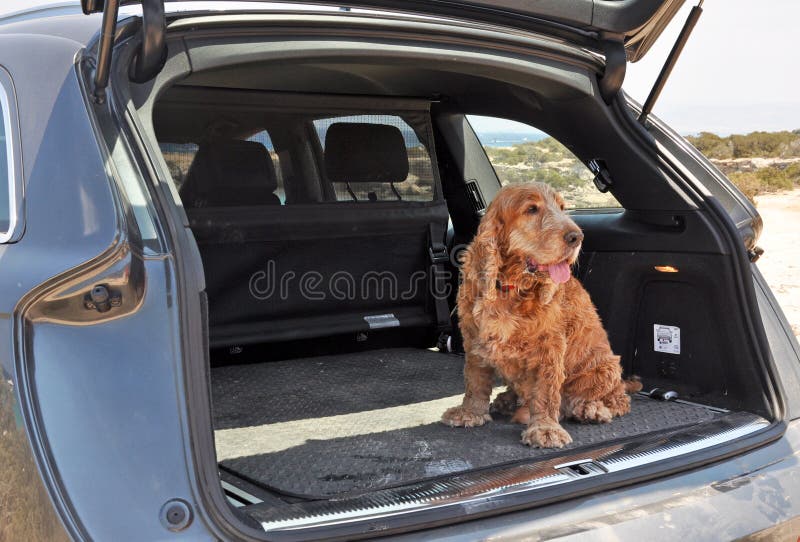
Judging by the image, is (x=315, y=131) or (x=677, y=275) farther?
(x=315, y=131)

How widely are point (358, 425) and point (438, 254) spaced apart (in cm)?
140

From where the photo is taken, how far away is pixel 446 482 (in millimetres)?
2316

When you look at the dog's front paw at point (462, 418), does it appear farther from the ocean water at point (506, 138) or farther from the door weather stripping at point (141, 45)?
the door weather stripping at point (141, 45)

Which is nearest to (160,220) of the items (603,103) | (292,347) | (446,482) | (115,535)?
(115,535)

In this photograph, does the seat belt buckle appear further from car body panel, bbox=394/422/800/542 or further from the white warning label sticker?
car body panel, bbox=394/422/800/542

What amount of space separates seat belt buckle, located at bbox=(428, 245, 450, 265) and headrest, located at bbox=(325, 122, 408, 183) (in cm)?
43

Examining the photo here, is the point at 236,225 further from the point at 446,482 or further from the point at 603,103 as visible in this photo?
the point at 446,482

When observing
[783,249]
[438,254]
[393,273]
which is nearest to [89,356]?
[393,273]

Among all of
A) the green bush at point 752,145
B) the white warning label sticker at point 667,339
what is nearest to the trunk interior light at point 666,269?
the white warning label sticker at point 667,339

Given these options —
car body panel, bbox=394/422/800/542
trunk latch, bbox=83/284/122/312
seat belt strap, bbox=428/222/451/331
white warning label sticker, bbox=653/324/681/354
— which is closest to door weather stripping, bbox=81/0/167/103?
Answer: trunk latch, bbox=83/284/122/312

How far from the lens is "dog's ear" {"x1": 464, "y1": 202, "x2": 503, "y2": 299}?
324 centimetres

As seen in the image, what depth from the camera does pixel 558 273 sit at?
323cm

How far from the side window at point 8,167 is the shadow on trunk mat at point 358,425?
3.71ft

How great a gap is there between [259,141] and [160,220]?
225cm
